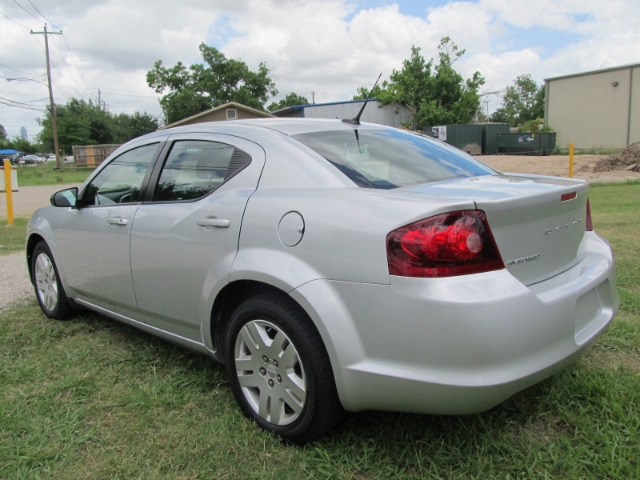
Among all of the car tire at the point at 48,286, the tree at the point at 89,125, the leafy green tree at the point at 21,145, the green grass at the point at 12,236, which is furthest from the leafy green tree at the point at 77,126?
the car tire at the point at 48,286

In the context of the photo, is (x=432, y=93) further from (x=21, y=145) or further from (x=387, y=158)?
(x=21, y=145)

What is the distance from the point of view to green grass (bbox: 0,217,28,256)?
7750 millimetres

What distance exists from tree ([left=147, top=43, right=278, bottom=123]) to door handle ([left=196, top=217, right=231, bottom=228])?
6372 centimetres

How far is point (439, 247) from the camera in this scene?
1.96m

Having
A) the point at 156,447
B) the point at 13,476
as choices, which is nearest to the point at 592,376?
the point at 156,447

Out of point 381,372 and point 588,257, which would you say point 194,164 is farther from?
point 588,257

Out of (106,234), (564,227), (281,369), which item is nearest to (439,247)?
(564,227)

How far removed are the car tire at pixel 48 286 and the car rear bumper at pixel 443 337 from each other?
273 cm

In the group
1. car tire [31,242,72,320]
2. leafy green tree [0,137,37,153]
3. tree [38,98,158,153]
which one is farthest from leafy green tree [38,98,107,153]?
car tire [31,242,72,320]

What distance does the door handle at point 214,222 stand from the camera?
2592 millimetres

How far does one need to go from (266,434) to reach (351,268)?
0.96 meters

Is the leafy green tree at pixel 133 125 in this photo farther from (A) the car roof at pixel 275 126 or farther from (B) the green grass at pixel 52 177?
(A) the car roof at pixel 275 126

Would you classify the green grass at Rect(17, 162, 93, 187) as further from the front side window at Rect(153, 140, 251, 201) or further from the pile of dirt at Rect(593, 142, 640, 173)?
the front side window at Rect(153, 140, 251, 201)

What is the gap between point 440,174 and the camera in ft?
9.07
